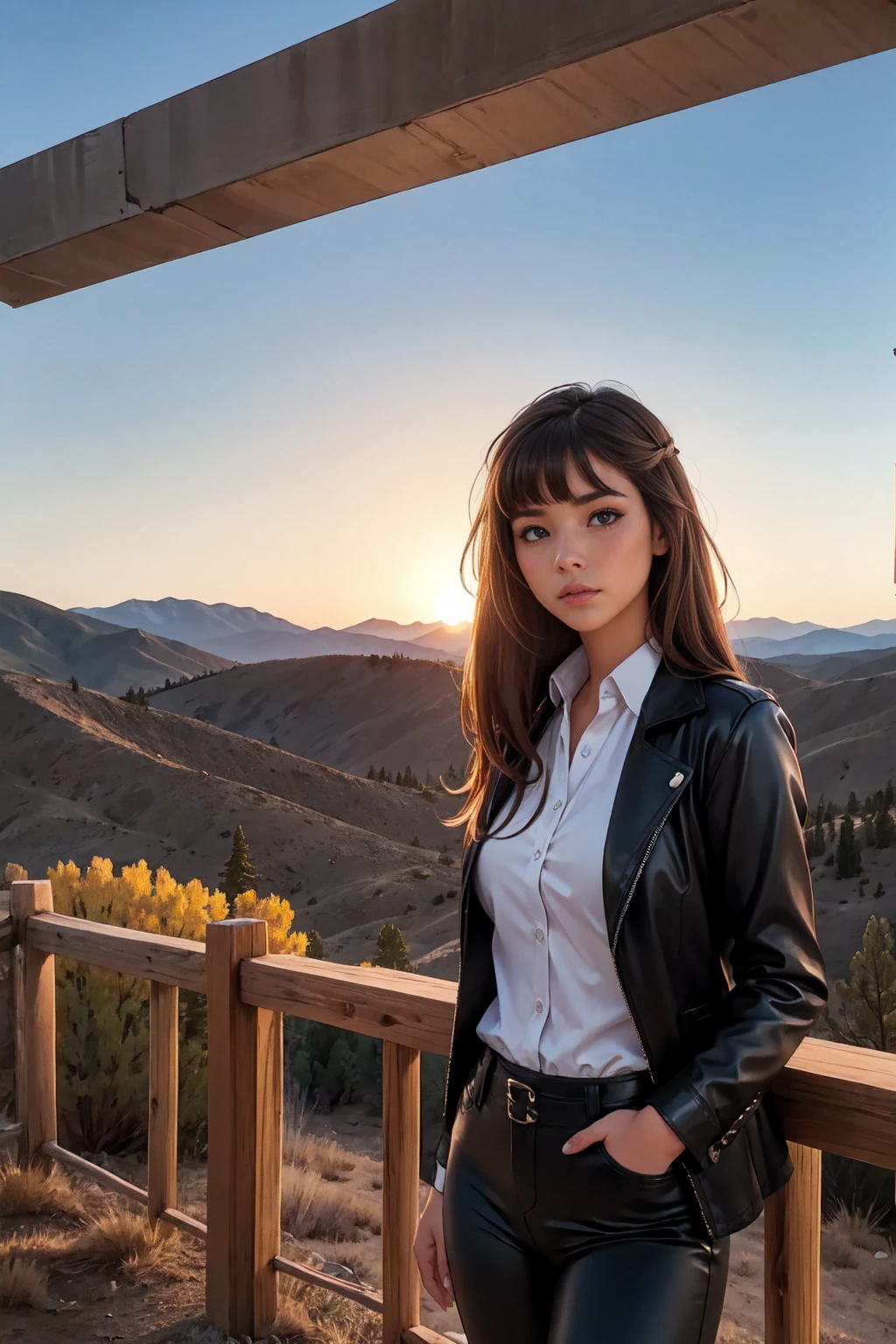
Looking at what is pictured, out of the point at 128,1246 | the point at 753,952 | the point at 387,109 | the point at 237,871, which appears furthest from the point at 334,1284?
the point at 237,871

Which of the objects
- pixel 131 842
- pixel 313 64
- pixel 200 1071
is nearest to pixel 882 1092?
pixel 313 64

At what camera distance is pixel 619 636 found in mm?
1398

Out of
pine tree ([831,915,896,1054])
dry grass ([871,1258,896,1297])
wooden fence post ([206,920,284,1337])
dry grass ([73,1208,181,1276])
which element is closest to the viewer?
wooden fence post ([206,920,284,1337])

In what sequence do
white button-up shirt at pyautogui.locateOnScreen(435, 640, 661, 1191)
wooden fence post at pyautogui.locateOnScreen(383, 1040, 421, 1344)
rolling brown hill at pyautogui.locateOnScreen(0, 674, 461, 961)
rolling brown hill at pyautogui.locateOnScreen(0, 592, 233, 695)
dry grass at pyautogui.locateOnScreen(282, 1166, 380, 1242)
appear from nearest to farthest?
white button-up shirt at pyautogui.locateOnScreen(435, 640, 661, 1191), wooden fence post at pyautogui.locateOnScreen(383, 1040, 421, 1344), dry grass at pyautogui.locateOnScreen(282, 1166, 380, 1242), rolling brown hill at pyautogui.locateOnScreen(0, 674, 461, 961), rolling brown hill at pyautogui.locateOnScreen(0, 592, 233, 695)

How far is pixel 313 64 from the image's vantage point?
1.83 m

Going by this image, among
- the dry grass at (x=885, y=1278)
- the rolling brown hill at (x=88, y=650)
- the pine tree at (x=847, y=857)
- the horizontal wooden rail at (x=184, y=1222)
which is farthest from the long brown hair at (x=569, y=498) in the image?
the rolling brown hill at (x=88, y=650)

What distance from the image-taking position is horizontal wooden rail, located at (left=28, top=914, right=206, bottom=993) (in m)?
2.58

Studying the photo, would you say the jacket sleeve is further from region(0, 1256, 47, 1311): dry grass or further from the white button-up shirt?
region(0, 1256, 47, 1311): dry grass

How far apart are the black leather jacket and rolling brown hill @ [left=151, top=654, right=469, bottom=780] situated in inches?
2131

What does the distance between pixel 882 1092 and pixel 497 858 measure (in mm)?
521

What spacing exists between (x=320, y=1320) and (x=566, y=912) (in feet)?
6.43

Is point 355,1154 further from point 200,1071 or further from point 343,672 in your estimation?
point 343,672

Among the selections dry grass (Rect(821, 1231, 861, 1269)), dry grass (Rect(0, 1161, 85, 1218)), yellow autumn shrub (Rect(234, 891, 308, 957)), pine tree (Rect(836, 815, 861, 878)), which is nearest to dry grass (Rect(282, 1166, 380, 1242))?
yellow autumn shrub (Rect(234, 891, 308, 957))

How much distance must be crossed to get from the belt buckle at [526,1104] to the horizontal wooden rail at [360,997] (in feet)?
1.77
